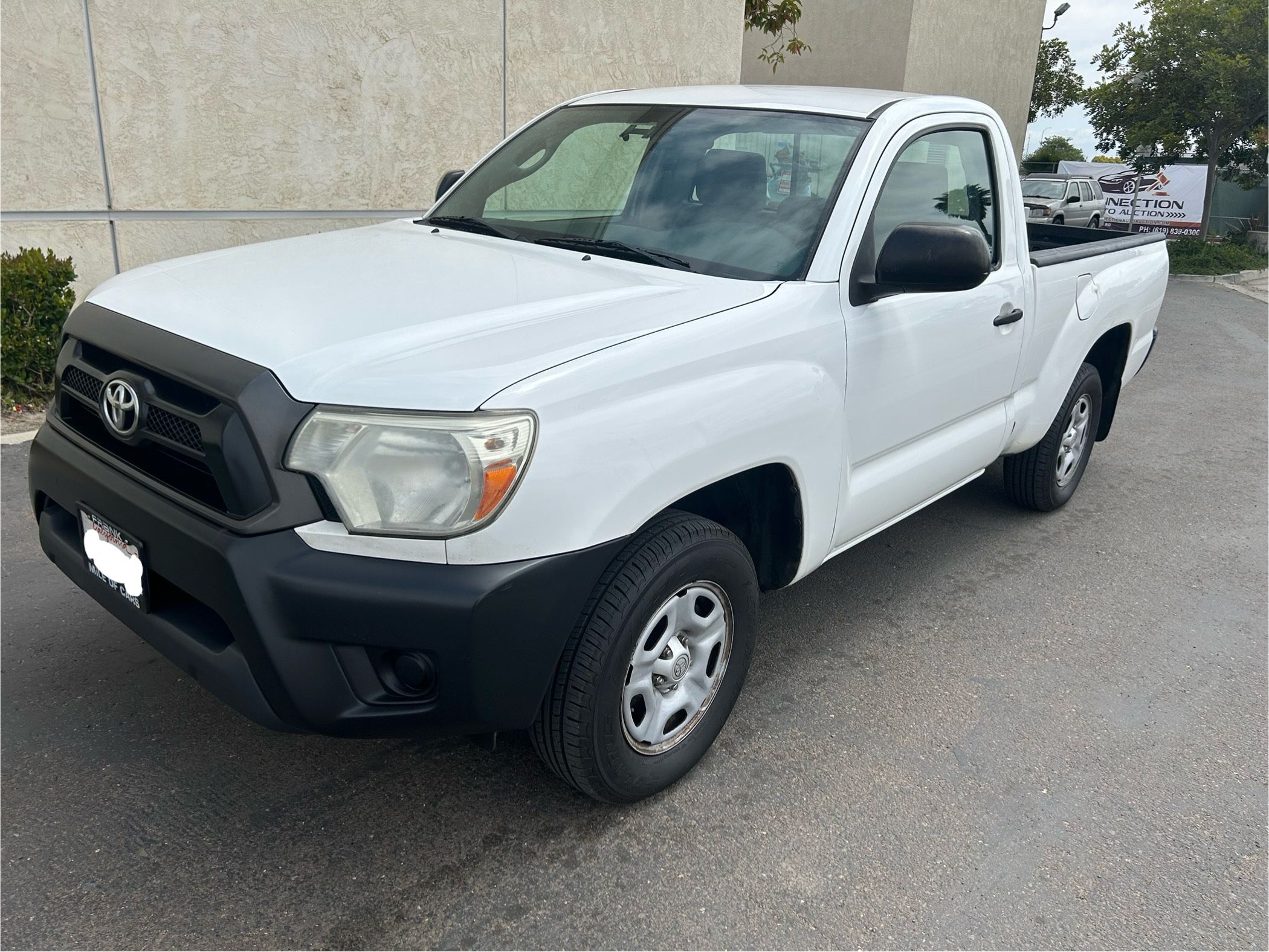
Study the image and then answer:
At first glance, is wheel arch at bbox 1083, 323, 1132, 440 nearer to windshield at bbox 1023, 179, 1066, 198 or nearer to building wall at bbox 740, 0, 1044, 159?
building wall at bbox 740, 0, 1044, 159

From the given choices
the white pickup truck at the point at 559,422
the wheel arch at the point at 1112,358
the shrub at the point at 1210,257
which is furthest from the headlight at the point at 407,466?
the shrub at the point at 1210,257

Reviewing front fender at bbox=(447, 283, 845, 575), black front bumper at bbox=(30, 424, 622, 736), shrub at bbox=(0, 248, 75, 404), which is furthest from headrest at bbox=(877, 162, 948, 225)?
shrub at bbox=(0, 248, 75, 404)

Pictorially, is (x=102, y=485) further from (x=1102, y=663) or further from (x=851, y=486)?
(x=1102, y=663)

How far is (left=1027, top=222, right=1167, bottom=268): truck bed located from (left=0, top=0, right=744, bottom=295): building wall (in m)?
4.54

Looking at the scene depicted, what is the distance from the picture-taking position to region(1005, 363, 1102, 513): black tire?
186 inches

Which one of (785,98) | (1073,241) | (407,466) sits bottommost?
(407,466)

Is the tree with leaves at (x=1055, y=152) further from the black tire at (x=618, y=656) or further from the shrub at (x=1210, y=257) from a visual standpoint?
the black tire at (x=618, y=656)

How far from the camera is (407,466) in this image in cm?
211

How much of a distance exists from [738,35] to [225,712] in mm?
9058

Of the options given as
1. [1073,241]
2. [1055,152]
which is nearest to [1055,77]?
[1055,152]

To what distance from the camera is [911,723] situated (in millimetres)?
3207

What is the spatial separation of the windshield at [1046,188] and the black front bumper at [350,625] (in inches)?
904

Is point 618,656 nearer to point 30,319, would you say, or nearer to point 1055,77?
point 30,319

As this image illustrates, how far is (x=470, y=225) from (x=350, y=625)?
1.94 m
